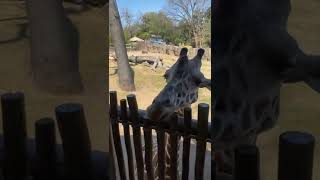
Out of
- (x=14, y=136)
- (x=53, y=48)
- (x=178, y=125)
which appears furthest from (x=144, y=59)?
(x=14, y=136)

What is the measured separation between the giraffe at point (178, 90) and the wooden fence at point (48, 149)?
2.47 feet

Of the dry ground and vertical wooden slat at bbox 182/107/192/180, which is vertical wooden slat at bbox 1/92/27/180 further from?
the dry ground

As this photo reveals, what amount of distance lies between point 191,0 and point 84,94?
38.9 ft

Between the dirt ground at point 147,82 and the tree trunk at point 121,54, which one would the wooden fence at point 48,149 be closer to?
the dirt ground at point 147,82

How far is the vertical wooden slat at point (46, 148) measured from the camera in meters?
0.96

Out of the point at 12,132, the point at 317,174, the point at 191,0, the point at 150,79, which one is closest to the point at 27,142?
the point at 12,132

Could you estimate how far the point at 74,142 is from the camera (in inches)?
36.9

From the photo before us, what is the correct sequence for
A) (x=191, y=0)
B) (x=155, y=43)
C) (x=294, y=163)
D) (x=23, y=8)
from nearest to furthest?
1. (x=294, y=163)
2. (x=23, y=8)
3. (x=191, y=0)
4. (x=155, y=43)

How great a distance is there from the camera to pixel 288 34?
0.94 m

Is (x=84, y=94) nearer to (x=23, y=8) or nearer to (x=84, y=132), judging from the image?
(x=84, y=132)

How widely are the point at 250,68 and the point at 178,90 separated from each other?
928 millimetres

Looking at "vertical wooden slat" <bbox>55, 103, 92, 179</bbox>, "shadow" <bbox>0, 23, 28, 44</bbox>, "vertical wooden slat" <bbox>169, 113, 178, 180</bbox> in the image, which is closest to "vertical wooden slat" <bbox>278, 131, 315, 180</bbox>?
"vertical wooden slat" <bbox>55, 103, 92, 179</bbox>

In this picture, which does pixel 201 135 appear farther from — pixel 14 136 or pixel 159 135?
pixel 14 136

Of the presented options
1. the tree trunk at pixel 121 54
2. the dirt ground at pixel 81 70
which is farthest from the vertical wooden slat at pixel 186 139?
the tree trunk at pixel 121 54
